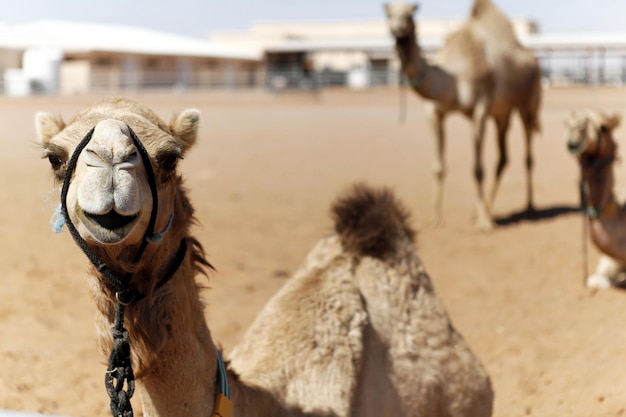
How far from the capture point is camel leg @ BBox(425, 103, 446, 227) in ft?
34.1

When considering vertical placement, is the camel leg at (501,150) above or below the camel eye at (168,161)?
below

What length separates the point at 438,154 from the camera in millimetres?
10508

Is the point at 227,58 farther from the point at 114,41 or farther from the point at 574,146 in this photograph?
the point at 574,146

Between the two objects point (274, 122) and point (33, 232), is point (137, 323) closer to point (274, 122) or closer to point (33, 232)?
point (33, 232)

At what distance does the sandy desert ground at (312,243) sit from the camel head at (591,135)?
1194 mm

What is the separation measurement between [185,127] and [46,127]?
0.41 m

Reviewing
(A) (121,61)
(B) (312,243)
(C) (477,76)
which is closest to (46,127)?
(B) (312,243)

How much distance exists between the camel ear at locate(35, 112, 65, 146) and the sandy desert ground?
7.1 inches

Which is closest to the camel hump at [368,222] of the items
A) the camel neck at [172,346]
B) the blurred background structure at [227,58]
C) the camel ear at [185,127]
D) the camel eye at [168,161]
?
the camel neck at [172,346]

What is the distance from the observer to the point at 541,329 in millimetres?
6578

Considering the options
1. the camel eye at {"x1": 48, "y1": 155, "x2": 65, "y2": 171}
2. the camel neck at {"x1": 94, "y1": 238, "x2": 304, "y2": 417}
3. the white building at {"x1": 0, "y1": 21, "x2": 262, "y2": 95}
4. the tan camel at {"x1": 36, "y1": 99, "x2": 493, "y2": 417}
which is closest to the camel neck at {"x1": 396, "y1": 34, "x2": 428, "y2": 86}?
the tan camel at {"x1": 36, "y1": 99, "x2": 493, "y2": 417}

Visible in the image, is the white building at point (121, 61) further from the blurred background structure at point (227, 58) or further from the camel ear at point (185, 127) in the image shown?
the camel ear at point (185, 127)

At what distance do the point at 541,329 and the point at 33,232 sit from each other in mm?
6373

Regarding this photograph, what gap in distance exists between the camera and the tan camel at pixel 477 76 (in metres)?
9.98
